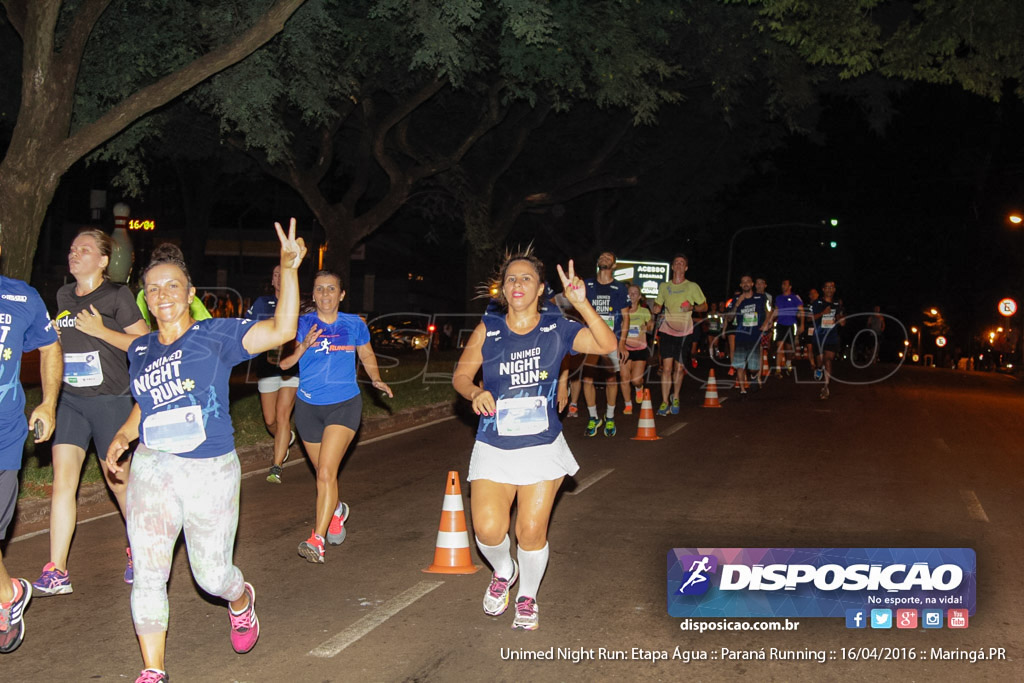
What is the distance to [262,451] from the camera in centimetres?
1277

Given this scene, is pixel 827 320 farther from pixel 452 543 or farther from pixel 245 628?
pixel 245 628

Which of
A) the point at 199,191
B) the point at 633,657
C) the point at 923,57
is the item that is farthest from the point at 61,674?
the point at 199,191

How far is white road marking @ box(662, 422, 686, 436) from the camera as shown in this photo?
50.2 feet

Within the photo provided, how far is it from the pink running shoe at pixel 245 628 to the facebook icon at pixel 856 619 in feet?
9.91

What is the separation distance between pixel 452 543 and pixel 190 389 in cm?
281

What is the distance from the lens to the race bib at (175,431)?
5.02m

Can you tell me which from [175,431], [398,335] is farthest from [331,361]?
[398,335]

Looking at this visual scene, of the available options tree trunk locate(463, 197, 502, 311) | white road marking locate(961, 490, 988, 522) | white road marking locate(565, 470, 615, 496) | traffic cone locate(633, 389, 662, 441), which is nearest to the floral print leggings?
white road marking locate(565, 470, 615, 496)

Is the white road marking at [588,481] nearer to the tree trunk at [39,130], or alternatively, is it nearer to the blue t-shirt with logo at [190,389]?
the blue t-shirt with logo at [190,389]

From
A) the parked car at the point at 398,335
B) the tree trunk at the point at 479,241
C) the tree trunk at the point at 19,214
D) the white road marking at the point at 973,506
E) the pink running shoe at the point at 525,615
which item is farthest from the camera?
the parked car at the point at 398,335

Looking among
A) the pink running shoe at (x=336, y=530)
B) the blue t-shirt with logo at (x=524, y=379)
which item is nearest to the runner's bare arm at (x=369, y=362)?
the pink running shoe at (x=336, y=530)

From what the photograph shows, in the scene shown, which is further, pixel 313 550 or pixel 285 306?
pixel 313 550

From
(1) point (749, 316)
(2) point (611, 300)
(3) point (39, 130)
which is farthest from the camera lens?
(1) point (749, 316)

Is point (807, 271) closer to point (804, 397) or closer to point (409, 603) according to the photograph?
point (804, 397)
